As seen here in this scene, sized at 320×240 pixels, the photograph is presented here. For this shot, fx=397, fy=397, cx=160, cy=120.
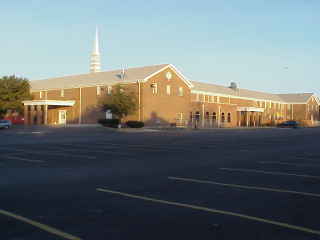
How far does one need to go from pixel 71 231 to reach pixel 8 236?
838 mm

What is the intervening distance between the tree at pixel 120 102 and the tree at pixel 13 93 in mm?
17820

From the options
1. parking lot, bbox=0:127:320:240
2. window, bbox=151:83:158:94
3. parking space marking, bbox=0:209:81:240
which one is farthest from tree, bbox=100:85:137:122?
parking space marking, bbox=0:209:81:240

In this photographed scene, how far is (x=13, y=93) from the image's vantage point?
58406mm

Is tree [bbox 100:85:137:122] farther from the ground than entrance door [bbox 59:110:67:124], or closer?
farther from the ground

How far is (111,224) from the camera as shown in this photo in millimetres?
5961

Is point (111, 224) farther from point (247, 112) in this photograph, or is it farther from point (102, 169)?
point (247, 112)

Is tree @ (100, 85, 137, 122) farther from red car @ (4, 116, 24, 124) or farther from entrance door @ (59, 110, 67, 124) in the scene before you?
red car @ (4, 116, 24, 124)

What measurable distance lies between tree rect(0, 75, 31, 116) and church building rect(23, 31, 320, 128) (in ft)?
7.88

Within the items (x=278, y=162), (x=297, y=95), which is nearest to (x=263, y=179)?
(x=278, y=162)

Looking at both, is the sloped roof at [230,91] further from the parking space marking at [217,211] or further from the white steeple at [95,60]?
the parking space marking at [217,211]

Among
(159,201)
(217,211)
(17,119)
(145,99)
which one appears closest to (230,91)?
(145,99)

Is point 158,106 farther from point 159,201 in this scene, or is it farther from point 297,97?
point 297,97

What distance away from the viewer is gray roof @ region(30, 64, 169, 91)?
51.9 m

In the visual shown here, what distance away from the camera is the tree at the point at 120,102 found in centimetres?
4553
